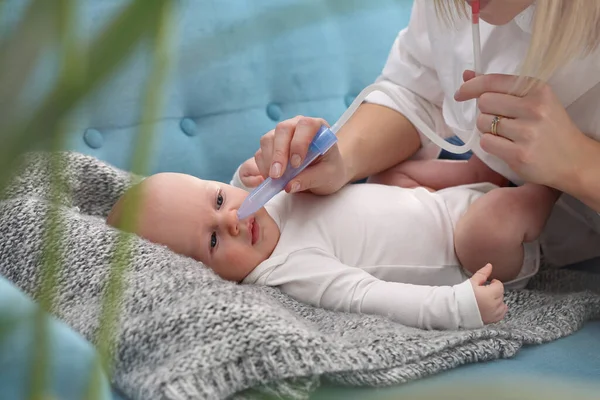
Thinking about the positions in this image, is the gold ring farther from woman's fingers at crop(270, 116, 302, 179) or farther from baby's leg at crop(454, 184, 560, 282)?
woman's fingers at crop(270, 116, 302, 179)

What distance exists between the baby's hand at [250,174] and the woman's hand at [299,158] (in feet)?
0.19

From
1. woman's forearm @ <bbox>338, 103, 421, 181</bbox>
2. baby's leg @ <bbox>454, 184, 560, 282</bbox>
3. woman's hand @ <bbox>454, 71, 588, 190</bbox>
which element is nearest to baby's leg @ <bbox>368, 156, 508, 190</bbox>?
woman's forearm @ <bbox>338, 103, 421, 181</bbox>

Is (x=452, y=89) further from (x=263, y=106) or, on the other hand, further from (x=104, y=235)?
(x=104, y=235)

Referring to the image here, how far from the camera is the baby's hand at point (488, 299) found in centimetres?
80

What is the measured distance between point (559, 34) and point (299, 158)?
0.34 m

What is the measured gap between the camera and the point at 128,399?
0.65 m

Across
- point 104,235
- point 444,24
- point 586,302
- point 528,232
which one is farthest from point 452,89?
point 104,235

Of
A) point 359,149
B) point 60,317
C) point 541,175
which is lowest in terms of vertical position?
point 60,317

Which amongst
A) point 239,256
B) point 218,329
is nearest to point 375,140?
point 239,256

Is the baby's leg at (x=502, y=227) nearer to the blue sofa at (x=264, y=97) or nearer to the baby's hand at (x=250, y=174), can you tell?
the blue sofa at (x=264, y=97)

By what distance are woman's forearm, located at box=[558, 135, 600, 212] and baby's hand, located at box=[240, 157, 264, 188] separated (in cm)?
43

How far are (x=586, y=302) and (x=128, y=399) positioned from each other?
616mm

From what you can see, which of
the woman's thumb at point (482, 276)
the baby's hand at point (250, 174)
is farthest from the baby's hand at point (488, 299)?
the baby's hand at point (250, 174)

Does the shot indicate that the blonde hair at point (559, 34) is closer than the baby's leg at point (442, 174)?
Yes
